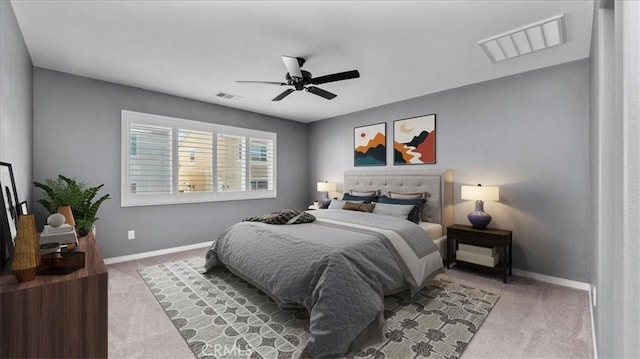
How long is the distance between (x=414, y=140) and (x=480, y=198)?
147 cm

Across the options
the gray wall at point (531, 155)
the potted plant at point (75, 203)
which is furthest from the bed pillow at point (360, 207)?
the potted plant at point (75, 203)

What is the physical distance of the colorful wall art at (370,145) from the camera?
4812mm

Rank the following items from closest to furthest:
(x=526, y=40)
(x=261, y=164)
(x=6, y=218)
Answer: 1. (x=6, y=218)
2. (x=526, y=40)
3. (x=261, y=164)

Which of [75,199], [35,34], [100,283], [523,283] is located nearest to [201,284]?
[75,199]

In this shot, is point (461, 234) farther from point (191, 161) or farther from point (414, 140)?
point (191, 161)

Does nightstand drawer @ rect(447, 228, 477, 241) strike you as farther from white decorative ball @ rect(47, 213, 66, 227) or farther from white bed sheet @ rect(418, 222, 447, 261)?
white decorative ball @ rect(47, 213, 66, 227)

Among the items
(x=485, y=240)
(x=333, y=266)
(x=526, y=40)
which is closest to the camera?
(x=333, y=266)

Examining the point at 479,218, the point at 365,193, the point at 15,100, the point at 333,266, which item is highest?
the point at 15,100

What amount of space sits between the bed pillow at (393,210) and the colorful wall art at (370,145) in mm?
1078

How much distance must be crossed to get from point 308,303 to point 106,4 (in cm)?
279

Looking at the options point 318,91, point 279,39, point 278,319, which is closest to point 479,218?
point 318,91

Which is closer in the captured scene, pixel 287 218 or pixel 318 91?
pixel 318 91

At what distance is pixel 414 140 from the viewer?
173 inches

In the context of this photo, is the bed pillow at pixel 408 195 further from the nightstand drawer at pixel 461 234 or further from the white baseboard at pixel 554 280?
the white baseboard at pixel 554 280
